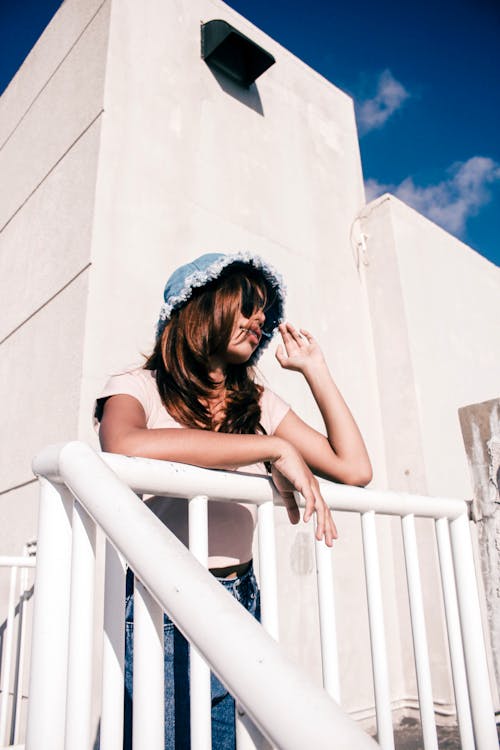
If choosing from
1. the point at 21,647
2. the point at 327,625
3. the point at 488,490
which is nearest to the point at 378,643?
the point at 327,625

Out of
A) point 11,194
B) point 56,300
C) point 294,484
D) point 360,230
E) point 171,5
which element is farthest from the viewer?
point 360,230

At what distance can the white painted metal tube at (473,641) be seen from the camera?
121 cm

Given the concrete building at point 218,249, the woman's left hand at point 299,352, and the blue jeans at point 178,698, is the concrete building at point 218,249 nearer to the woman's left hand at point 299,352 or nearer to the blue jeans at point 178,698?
the woman's left hand at point 299,352

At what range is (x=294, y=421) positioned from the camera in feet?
4.91

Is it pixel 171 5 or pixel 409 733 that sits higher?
pixel 171 5

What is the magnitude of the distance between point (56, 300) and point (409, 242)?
302 cm

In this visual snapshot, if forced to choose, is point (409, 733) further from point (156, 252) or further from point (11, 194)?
point (11, 194)

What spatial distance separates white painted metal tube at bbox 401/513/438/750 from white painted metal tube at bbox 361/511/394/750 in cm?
9

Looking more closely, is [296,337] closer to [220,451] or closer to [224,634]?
[220,451]

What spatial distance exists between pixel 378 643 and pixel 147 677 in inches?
24.4

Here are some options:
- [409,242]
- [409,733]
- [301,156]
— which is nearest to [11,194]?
[301,156]

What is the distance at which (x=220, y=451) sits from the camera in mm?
1076

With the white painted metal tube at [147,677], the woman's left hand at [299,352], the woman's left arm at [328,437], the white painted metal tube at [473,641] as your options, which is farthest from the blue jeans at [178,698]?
the woman's left hand at [299,352]

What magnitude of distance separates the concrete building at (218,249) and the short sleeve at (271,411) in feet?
4.37
